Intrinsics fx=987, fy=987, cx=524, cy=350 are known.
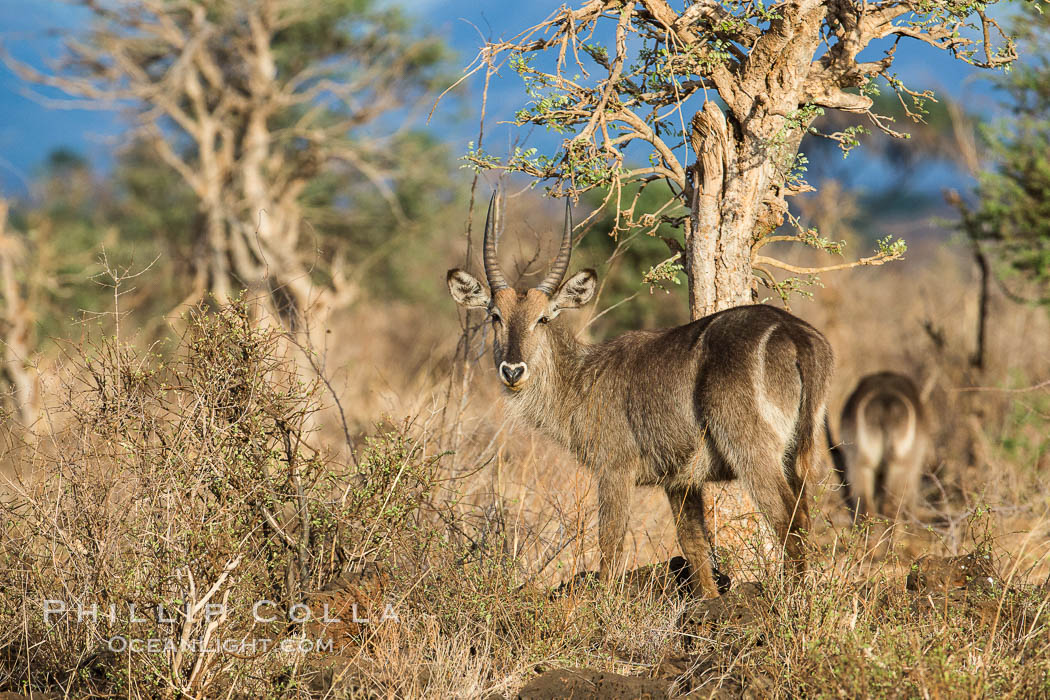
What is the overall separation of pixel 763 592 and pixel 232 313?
2756 millimetres

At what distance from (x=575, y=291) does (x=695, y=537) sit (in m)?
1.60

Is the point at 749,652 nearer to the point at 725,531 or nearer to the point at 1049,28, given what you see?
the point at 725,531

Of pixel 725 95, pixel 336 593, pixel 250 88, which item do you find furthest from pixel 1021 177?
pixel 250 88

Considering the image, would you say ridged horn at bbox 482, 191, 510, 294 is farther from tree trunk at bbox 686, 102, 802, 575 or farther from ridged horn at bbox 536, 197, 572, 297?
tree trunk at bbox 686, 102, 802, 575

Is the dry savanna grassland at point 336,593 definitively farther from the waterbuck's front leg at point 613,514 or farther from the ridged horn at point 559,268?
the ridged horn at point 559,268

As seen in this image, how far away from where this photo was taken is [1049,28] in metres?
9.73

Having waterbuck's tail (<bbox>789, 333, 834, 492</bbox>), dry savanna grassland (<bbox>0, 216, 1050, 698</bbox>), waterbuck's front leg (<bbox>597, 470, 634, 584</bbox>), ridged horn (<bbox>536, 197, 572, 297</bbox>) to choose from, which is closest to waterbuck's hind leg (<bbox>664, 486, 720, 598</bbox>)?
dry savanna grassland (<bbox>0, 216, 1050, 698</bbox>)

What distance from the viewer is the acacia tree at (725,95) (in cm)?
524

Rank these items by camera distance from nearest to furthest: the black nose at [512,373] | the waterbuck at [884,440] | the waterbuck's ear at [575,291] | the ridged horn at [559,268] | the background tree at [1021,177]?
the black nose at [512,373], the ridged horn at [559,268], the waterbuck's ear at [575,291], the waterbuck at [884,440], the background tree at [1021,177]

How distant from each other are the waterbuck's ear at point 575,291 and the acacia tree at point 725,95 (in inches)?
16.9

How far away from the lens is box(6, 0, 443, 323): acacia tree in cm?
1525

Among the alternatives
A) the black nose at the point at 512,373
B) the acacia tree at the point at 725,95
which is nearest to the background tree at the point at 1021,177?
the acacia tree at the point at 725,95

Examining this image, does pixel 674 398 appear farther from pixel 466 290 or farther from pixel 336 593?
pixel 336 593

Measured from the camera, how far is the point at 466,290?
607 centimetres
